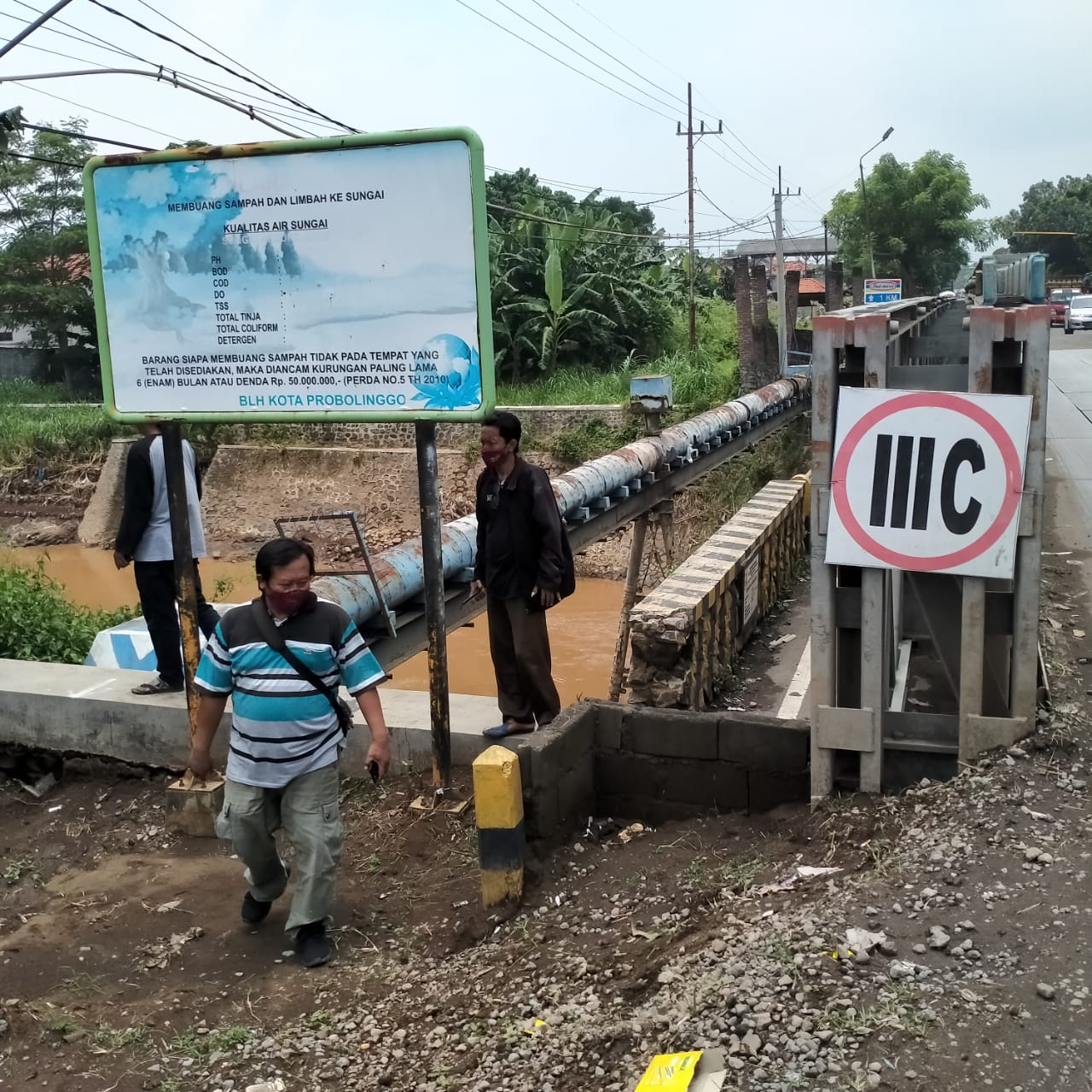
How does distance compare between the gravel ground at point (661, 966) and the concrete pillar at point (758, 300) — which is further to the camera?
the concrete pillar at point (758, 300)

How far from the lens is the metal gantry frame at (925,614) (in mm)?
3725

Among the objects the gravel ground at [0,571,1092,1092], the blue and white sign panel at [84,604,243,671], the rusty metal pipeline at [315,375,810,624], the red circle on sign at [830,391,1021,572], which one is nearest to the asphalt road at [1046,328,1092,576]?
the red circle on sign at [830,391,1021,572]

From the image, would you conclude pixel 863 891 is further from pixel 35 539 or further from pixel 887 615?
pixel 35 539

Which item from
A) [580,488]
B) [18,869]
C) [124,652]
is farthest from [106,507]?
[18,869]

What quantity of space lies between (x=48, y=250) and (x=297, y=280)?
1345 inches

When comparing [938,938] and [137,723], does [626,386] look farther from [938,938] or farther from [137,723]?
[938,938]

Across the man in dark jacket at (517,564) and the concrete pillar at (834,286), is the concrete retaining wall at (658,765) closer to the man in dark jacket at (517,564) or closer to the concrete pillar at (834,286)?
the man in dark jacket at (517,564)

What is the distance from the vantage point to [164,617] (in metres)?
5.86

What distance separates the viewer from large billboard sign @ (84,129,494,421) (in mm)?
4359

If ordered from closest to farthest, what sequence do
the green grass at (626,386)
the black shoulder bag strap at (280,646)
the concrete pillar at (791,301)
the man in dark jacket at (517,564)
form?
the black shoulder bag strap at (280,646)
the man in dark jacket at (517,564)
the green grass at (626,386)
the concrete pillar at (791,301)

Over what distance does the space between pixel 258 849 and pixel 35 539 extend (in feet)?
90.0

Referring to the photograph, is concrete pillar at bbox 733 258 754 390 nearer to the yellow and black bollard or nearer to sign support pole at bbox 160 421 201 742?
sign support pole at bbox 160 421 201 742

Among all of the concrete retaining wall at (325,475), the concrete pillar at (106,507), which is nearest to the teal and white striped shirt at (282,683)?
the concrete retaining wall at (325,475)

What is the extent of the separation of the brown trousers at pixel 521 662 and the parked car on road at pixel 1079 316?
33.1 m
